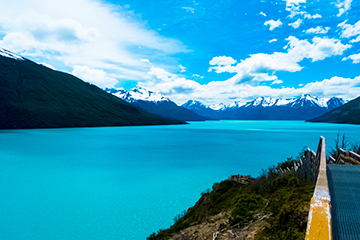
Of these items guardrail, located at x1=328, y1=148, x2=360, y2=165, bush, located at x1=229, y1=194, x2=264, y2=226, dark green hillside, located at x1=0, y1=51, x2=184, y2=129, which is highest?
dark green hillside, located at x1=0, y1=51, x2=184, y2=129

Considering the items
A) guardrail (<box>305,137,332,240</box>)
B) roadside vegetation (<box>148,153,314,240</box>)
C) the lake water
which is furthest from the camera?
the lake water

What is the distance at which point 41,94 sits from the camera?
521 ft

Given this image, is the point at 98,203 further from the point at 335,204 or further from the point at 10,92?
the point at 10,92

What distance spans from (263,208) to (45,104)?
170641mm

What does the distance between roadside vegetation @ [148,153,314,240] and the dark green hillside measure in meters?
139

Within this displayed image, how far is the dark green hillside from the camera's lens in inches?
4990

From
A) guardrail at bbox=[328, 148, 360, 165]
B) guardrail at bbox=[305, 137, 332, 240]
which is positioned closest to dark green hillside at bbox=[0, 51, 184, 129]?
guardrail at bbox=[328, 148, 360, 165]

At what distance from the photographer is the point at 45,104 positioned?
14938 centimetres

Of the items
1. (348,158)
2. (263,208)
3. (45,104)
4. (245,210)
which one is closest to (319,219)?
(263,208)

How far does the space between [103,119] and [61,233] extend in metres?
158

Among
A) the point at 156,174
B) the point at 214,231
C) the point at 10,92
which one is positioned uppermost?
the point at 10,92

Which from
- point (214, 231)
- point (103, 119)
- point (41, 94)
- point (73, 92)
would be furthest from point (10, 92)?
point (214, 231)

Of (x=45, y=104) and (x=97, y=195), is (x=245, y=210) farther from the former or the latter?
(x=45, y=104)

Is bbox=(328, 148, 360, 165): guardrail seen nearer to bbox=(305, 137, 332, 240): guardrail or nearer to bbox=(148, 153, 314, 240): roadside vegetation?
bbox=(148, 153, 314, 240): roadside vegetation
